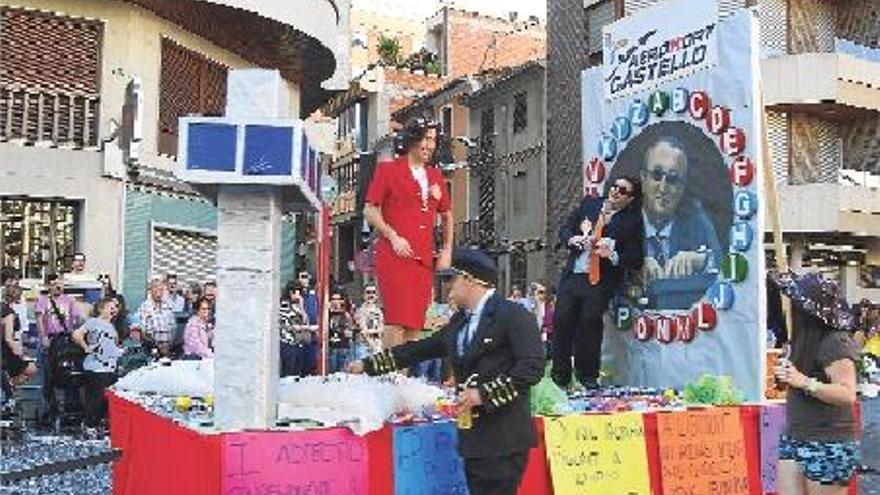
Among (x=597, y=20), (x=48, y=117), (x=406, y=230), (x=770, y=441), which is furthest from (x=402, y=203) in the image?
(x=597, y=20)

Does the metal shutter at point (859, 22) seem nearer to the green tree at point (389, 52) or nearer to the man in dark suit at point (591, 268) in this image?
the green tree at point (389, 52)

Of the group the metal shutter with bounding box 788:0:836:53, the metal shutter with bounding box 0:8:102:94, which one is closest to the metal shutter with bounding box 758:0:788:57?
the metal shutter with bounding box 788:0:836:53

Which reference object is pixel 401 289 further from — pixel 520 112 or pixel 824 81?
pixel 520 112

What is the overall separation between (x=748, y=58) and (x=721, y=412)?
2.53m

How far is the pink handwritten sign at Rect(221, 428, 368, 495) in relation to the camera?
504cm

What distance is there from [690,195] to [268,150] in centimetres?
444

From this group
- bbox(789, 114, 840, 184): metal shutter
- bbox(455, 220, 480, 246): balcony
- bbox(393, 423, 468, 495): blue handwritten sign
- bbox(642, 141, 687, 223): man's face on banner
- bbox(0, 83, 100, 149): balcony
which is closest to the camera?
bbox(393, 423, 468, 495): blue handwritten sign

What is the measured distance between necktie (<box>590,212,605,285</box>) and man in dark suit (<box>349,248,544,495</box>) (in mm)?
3322

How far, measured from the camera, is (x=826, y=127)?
29734 millimetres

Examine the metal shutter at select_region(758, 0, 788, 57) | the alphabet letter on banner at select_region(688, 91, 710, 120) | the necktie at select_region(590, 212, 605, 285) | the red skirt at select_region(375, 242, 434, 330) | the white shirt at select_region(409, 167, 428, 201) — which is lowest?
the red skirt at select_region(375, 242, 434, 330)

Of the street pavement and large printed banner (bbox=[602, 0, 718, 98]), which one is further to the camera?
the street pavement

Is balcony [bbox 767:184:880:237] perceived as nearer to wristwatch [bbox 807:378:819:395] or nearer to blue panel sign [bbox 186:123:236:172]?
wristwatch [bbox 807:378:819:395]

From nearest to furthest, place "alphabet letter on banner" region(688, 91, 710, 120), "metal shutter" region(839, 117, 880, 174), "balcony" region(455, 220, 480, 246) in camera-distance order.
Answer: "alphabet letter on banner" region(688, 91, 710, 120), "metal shutter" region(839, 117, 880, 174), "balcony" region(455, 220, 480, 246)

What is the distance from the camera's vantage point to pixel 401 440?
5.67 meters
